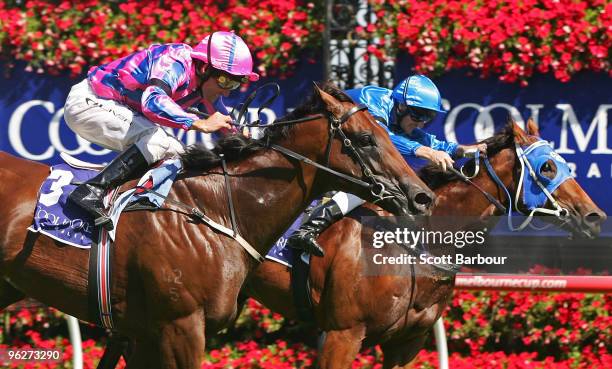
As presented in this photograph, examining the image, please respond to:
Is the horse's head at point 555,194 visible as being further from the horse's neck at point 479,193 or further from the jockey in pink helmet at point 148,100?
the jockey in pink helmet at point 148,100

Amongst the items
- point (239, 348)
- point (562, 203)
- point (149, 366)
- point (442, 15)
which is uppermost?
point (442, 15)

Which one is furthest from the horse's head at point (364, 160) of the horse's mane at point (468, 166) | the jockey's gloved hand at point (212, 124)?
the horse's mane at point (468, 166)

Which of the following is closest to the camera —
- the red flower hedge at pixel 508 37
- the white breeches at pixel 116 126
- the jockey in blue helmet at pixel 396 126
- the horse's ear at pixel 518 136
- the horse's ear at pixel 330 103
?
the horse's ear at pixel 330 103

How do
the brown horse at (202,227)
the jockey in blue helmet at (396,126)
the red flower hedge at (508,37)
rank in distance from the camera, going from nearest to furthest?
1. the brown horse at (202,227)
2. the jockey in blue helmet at (396,126)
3. the red flower hedge at (508,37)

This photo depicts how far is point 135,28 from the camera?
22.7 feet

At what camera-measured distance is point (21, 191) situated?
4.64 metres

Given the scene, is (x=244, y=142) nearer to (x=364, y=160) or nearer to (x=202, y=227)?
Result: (x=202, y=227)

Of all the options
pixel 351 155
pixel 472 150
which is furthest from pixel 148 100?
pixel 472 150

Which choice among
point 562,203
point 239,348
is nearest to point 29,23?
point 239,348

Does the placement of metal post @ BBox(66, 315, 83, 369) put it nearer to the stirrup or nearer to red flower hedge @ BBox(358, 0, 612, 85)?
the stirrup

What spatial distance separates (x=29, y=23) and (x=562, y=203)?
372 centimetres

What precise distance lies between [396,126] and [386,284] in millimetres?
901

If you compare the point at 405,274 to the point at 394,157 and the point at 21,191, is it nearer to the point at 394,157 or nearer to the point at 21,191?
the point at 394,157

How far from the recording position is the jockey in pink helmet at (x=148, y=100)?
4.49 metres
